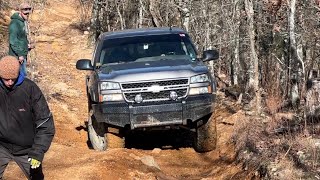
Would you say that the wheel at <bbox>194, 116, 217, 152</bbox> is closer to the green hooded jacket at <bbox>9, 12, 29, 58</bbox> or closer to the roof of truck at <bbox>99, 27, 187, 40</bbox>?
the roof of truck at <bbox>99, 27, 187, 40</bbox>

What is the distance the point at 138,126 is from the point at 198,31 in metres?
12.4

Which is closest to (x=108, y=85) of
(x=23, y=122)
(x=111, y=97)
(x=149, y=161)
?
(x=111, y=97)

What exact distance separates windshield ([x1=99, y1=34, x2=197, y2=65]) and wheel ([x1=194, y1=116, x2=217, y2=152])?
1063 millimetres

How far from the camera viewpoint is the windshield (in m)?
8.85

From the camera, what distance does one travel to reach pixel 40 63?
20500mm

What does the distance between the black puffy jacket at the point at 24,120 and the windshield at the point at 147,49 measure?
156 inches

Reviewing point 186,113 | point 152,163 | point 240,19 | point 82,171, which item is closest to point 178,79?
point 186,113

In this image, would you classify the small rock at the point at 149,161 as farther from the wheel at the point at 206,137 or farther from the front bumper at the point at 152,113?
the wheel at the point at 206,137

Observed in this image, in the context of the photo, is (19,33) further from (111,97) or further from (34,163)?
(34,163)

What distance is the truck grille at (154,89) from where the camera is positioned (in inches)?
312

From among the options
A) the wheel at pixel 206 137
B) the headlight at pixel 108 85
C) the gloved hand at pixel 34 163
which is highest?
the headlight at pixel 108 85

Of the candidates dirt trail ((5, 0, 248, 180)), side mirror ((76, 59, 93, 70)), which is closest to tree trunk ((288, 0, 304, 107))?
dirt trail ((5, 0, 248, 180))

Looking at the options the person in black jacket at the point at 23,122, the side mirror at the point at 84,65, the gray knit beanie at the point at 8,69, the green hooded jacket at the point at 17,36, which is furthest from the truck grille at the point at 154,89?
the gray knit beanie at the point at 8,69

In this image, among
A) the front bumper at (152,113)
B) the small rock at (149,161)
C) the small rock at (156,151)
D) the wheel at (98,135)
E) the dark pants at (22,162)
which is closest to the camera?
the dark pants at (22,162)
